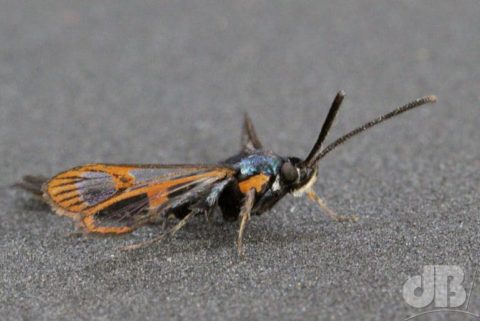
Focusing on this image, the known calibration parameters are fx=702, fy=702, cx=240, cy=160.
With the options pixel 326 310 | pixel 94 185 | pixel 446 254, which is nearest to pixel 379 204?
pixel 446 254

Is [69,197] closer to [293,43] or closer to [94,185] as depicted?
[94,185]

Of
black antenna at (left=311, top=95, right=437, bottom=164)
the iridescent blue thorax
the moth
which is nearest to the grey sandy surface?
the moth

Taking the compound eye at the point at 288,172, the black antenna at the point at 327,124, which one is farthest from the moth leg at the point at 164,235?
the black antenna at the point at 327,124

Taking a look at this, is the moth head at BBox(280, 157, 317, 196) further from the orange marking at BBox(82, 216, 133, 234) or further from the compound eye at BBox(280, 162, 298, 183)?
the orange marking at BBox(82, 216, 133, 234)

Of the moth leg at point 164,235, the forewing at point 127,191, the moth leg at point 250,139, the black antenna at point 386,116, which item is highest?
the moth leg at point 250,139

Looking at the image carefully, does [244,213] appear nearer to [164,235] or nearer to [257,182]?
[257,182]

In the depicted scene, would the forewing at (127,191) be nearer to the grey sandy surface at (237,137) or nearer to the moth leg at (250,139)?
the grey sandy surface at (237,137)
